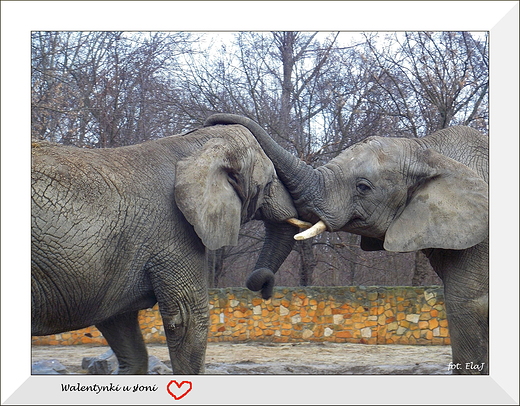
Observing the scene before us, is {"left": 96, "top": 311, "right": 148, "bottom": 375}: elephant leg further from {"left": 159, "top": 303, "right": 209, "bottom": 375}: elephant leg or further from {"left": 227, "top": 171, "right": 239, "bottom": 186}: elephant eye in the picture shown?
{"left": 227, "top": 171, "right": 239, "bottom": 186}: elephant eye

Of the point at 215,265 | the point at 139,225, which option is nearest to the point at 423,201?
the point at 139,225

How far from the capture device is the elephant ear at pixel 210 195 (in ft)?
13.0

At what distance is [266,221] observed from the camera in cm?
493

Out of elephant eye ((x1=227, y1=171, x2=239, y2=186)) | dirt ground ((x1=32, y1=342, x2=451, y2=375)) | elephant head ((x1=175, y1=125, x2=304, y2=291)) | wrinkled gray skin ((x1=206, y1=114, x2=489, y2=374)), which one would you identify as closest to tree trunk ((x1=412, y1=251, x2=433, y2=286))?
dirt ground ((x1=32, y1=342, x2=451, y2=375))

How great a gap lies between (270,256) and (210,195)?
1.15 meters

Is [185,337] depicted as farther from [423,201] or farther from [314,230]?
[423,201]

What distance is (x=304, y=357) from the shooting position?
293 inches

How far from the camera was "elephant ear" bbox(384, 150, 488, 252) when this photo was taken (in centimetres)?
452

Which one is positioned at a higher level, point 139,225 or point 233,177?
point 233,177

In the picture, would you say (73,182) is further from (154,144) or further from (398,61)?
(398,61)

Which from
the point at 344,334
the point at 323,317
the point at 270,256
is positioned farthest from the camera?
the point at 323,317

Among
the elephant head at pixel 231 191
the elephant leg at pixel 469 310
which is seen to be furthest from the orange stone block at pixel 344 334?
the elephant leg at pixel 469 310

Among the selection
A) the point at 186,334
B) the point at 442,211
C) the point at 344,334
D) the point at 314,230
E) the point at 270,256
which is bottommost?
the point at 344,334

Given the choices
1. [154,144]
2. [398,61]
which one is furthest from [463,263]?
[398,61]
